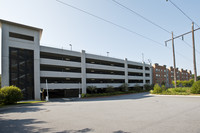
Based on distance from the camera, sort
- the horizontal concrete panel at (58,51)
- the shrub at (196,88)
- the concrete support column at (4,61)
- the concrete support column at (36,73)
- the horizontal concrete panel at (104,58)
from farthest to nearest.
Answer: the horizontal concrete panel at (104,58) < the horizontal concrete panel at (58,51) < the concrete support column at (36,73) < the concrete support column at (4,61) < the shrub at (196,88)

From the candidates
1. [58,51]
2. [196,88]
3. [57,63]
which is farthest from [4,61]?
[196,88]

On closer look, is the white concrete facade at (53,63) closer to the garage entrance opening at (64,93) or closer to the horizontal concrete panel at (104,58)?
the horizontal concrete panel at (104,58)

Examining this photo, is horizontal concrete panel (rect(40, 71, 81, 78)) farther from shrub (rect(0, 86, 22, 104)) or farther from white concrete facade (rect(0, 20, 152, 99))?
shrub (rect(0, 86, 22, 104))

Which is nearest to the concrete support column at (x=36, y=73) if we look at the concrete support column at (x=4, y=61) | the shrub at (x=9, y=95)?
the concrete support column at (x=4, y=61)

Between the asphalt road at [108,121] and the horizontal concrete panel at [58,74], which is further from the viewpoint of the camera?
the horizontal concrete panel at [58,74]

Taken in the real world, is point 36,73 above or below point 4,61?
below

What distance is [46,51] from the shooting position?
30.8 meters

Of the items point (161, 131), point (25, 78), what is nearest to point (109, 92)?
point (25, 78)

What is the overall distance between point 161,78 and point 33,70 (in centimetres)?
6498

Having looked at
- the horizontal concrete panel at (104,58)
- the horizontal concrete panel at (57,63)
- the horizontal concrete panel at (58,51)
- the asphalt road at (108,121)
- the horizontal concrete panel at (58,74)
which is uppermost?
the horizontal concrete panel at (58,51)

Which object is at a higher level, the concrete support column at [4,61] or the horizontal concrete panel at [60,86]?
the concrete support column at [4,61]

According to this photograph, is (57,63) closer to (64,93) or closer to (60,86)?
(60,86)

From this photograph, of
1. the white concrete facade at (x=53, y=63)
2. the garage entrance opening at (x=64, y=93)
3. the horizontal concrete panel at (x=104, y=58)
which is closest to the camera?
the white concrete facade at (x=53, y=63)

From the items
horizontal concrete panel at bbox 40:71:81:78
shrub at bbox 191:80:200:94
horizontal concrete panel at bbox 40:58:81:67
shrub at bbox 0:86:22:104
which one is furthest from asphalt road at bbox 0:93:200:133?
horizontal concrete panel at bbox 40:58:81:67
